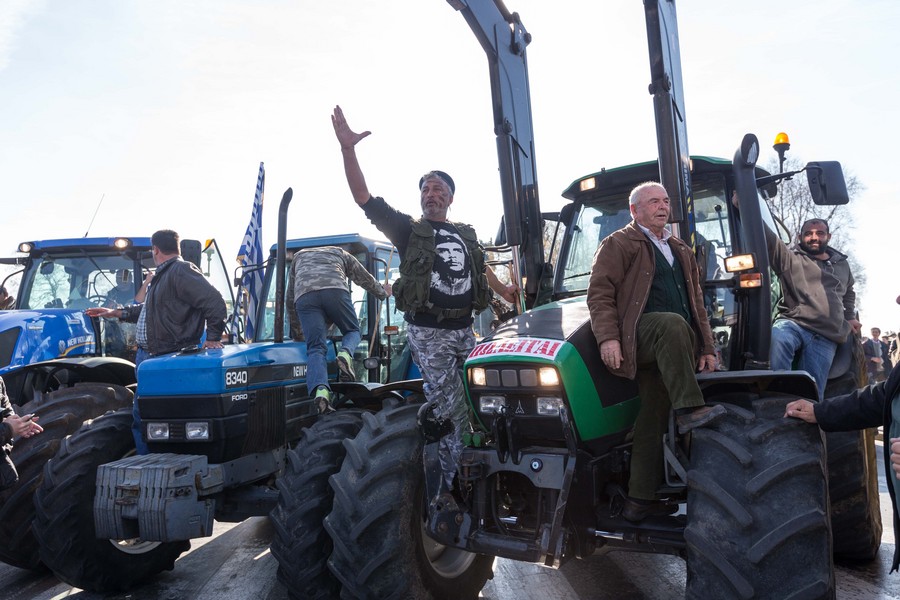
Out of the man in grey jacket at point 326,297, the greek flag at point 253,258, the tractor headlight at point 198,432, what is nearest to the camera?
the tractor headlight at point 198,432

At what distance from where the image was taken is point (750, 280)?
413 cm

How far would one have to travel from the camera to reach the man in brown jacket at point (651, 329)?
3.05m

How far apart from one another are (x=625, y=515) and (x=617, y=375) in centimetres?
63

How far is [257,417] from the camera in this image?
502cm

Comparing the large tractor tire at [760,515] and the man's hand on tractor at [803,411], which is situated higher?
the man's hand on tractor at [803,411]

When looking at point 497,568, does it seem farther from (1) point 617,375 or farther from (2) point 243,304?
(2) point 243,304

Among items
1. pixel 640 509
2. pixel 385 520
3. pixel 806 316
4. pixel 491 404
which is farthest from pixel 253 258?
pixel 640 509

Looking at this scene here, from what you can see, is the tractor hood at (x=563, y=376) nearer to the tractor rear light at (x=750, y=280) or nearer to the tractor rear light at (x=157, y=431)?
the tractor rear light at (x=750, y=280)

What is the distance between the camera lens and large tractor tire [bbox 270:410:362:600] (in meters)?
3.70

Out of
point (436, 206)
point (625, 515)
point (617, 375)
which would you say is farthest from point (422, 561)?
point (436, 206)

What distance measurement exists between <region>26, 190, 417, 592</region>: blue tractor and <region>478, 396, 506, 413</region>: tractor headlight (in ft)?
3.30

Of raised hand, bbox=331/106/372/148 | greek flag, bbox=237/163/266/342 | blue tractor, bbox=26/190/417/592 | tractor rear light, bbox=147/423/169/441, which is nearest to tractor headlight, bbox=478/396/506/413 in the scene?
blue tractor, bbox=26/190/417/592

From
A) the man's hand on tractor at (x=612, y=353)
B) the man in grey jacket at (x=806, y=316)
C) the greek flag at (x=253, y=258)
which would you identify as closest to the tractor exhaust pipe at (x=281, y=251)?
the greek flag at (x=253, y=258)

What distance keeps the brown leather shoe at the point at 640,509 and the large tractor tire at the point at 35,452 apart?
4082 mm
